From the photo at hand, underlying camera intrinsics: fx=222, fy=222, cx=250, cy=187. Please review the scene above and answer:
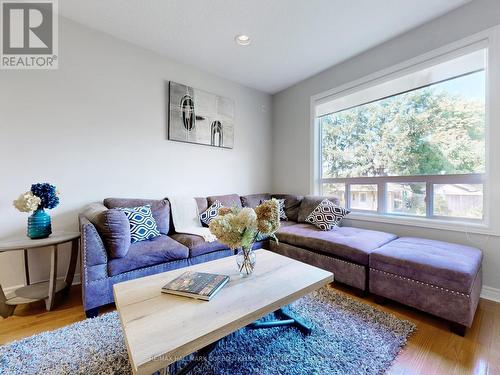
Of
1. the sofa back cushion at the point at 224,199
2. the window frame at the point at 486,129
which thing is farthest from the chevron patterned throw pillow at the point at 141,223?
the window frame at the point at 486,129

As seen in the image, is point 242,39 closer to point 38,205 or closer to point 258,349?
point 38,205

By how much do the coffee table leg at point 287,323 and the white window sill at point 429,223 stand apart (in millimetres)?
1665

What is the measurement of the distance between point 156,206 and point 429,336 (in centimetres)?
260

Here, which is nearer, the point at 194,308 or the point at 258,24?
the point at 194,308

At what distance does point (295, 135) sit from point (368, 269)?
7.84ft

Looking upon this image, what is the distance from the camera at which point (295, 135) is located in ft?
12.1

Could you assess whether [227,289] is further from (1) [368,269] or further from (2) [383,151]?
(2) [383,151]

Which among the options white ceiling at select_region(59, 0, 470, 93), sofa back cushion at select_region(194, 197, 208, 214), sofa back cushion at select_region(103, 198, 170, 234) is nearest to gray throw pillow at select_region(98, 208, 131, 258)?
sofa back cushion at select_region(103, 198, 170, 234)

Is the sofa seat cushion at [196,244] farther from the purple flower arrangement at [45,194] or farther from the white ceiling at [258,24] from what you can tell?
the white ceiling at [258,24]

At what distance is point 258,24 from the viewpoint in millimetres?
2250

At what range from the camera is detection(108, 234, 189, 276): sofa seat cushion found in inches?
69.7

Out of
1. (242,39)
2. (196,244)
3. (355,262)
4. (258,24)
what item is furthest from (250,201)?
(258,24)

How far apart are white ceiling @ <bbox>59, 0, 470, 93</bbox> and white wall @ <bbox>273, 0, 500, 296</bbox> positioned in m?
0.12

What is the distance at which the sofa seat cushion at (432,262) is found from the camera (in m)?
1.48
